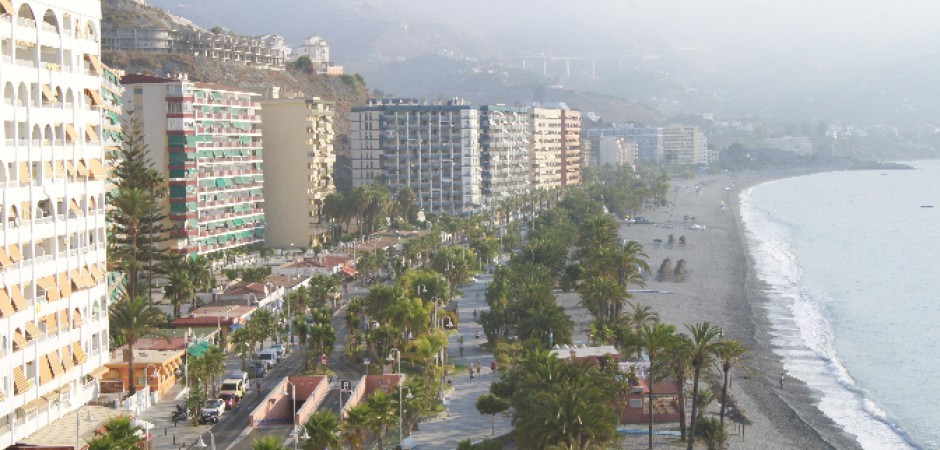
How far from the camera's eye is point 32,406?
35750 millimetres

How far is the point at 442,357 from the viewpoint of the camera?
5353 centimetres

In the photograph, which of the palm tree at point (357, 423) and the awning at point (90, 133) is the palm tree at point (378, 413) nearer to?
the palm tree at point (357, 423)

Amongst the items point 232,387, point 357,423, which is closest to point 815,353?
point 232,387

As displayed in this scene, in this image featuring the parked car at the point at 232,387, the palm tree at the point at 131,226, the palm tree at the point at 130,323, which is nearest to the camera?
the palm tree at the point at 130,323

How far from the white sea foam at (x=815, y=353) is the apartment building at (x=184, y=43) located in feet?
241

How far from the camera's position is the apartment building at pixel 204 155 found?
271ft

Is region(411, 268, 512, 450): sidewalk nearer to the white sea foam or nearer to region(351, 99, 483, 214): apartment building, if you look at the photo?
the white sea foam

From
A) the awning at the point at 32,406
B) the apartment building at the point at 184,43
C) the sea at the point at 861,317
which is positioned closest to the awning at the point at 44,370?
the awning at the point at 32,406

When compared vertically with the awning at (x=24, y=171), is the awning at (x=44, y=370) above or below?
below

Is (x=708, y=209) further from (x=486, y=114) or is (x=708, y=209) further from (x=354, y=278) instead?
(x=354, y=278)

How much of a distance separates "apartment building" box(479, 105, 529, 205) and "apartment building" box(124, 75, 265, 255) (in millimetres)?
48381

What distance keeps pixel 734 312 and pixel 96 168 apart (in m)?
46.5

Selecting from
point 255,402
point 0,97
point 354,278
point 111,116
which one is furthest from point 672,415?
point 354,278

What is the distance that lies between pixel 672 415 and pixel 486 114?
101 metres
